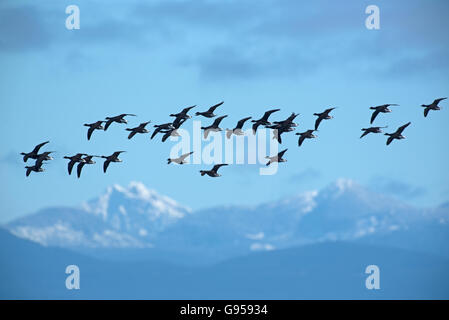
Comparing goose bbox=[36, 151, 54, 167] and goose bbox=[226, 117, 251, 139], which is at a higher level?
goose bbox=[226, 117, 251, 139]

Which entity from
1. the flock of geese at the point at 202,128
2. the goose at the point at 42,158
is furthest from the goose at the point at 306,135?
the goose at the point at 42,158

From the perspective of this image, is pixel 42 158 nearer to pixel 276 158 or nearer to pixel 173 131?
pixel 173 131

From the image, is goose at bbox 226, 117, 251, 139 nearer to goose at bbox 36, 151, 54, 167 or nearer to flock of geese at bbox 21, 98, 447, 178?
flock of geese at bbox 21, 98, 447, 178

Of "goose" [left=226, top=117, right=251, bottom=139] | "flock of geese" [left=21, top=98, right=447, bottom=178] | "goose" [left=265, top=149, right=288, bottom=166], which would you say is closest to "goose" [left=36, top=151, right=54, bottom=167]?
"flock of geese" [left=21, top=98, right=447, bottom=178]

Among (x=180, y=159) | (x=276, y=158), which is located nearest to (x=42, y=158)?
(x=180, y=159)

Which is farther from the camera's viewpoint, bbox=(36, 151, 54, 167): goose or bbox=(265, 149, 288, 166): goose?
bbox=(265, 149, 288, 166): goose

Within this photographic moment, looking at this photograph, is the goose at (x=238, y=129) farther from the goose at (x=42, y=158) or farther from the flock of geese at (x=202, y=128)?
the goose at (x=42, y=158)

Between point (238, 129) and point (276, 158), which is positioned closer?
point (238, 129)
